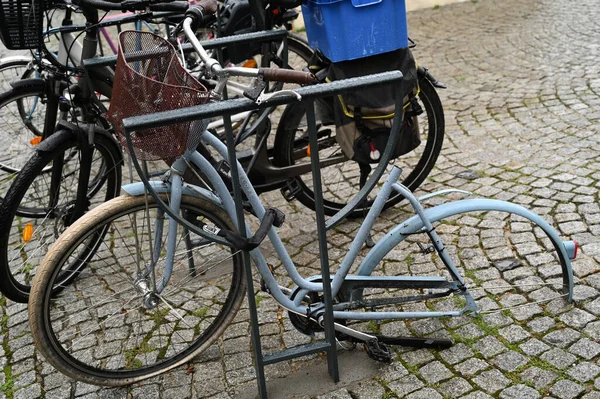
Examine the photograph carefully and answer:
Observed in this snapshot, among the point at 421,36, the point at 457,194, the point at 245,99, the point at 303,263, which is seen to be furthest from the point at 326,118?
the point at 421,36

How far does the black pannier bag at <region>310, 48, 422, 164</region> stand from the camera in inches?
148

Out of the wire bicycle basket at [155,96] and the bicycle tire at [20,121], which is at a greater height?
the wire bicycle basket at [155,96]

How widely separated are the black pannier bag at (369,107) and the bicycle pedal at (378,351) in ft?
3.65

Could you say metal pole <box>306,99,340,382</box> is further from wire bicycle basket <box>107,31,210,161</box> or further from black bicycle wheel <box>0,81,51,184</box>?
black bicycle wheel <box>0,81,51,184</box>

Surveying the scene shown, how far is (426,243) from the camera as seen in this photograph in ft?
14.1

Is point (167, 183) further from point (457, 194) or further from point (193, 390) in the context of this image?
point (457, 194)

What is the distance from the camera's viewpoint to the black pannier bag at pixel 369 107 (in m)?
3.75

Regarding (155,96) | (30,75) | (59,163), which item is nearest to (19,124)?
(30,75)

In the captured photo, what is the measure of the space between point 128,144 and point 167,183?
579 millimetres

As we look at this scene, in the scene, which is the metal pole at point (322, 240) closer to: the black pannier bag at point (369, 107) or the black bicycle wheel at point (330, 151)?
the black pannier bag at point (369, 107)

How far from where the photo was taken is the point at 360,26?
Answer: 12.0 ft

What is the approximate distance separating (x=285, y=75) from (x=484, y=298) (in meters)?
1.77

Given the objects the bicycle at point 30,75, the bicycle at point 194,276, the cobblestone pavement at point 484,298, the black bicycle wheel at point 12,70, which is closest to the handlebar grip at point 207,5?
the bicycle at point 194,276

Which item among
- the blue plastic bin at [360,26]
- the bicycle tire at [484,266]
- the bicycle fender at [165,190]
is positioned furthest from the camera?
the blue plastic bin at [360,26]
